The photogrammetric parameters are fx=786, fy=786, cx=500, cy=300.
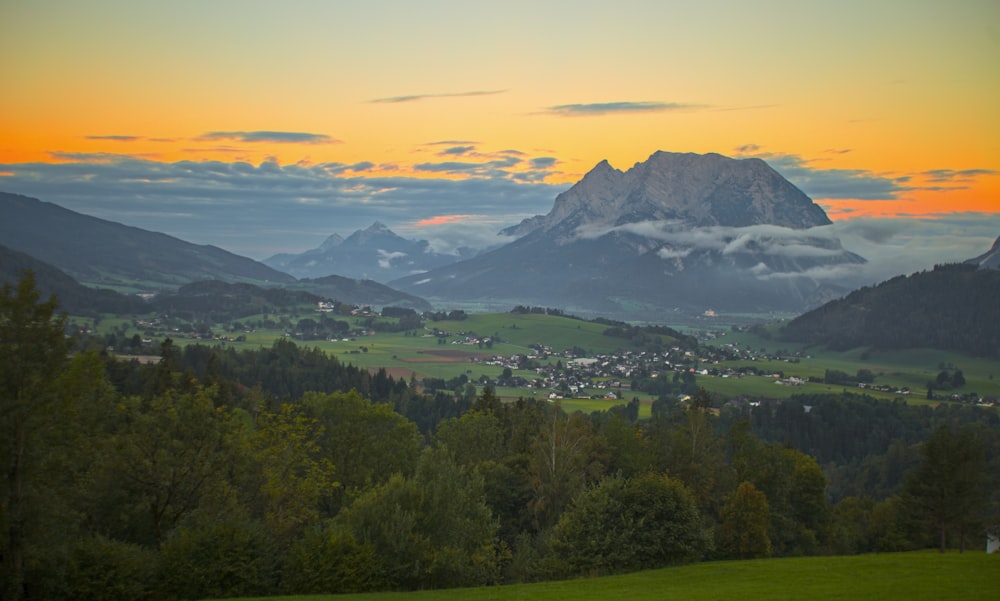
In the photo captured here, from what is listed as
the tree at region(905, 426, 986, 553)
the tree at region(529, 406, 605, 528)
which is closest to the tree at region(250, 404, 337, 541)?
the tree at region(529, 406, 605, 528)

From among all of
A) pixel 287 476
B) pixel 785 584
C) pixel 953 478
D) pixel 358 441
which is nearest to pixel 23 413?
pixel 287 476

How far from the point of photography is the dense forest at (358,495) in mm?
26906

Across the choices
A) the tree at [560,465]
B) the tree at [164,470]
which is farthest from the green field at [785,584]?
the tree at [560,465]

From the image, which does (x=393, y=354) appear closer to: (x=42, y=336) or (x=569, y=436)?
(x=569, y=436)

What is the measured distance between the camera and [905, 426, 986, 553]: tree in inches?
1921

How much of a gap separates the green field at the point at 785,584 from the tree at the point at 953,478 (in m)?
15.9

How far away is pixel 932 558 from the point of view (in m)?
34.4

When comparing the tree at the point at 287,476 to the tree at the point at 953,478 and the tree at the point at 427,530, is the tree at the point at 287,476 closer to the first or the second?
the tree at the point at 427,530

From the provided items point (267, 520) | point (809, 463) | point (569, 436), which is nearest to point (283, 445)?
point (267, 520)

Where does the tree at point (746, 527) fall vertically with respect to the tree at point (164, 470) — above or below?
below

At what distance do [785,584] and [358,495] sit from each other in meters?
23.5

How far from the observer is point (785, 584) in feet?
94.0

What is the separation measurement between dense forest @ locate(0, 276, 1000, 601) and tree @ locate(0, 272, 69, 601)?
6 centimetres

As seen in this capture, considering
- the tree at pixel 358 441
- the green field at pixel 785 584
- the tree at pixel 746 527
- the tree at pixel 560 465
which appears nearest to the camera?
the green field at pixel 785 584
